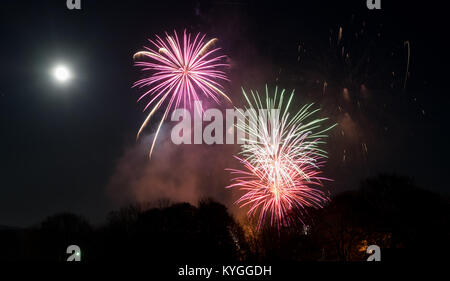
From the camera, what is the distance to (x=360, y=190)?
46594 mm

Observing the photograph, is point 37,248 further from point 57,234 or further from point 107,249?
point 107,249

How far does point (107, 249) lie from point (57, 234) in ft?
42.8

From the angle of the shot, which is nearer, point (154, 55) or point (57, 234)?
point (154, 55)

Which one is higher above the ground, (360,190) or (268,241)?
(360,190)

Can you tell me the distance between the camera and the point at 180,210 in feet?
167

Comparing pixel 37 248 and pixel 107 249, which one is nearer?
pixel 107 249

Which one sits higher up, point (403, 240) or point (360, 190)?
point (360, 190)
